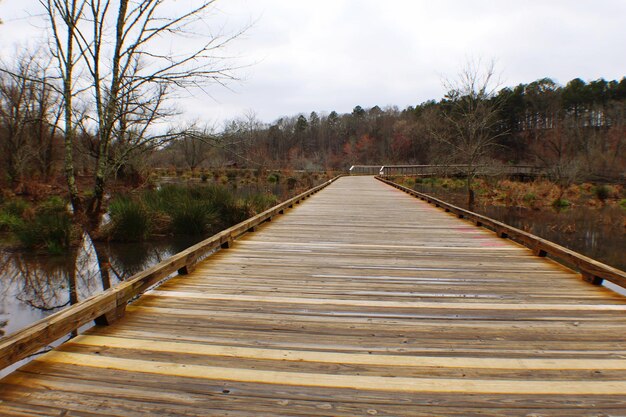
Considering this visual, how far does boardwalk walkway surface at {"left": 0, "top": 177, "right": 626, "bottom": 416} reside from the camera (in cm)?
188

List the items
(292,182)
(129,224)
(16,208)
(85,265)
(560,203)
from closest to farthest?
(85,265) < (129,224) < (16,208) < (560,203) < (292,182)

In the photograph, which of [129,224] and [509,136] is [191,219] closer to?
[129,224]

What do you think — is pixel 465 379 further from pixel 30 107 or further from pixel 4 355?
pixel 30 107

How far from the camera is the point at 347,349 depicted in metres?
2.42

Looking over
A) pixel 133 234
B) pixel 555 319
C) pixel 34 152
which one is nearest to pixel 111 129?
pixel 133 234

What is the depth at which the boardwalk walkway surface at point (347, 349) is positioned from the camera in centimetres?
188

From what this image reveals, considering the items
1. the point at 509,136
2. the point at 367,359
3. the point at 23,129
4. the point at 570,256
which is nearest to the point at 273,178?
the point at 23,129

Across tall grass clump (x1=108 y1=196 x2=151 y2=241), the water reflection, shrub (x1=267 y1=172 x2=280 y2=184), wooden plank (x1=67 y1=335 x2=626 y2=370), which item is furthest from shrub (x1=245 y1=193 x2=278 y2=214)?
shrub (x1=267 y1=172 x2=280 y2=184)

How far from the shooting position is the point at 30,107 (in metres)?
21.1

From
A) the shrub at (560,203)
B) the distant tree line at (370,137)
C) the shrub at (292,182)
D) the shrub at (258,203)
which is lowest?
the shrub at (560,203)

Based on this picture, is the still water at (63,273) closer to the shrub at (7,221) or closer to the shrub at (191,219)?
the shrub at (191,219)

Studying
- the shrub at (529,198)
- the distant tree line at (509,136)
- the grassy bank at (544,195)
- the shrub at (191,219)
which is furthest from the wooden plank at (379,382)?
the distant tree line at (509,136)

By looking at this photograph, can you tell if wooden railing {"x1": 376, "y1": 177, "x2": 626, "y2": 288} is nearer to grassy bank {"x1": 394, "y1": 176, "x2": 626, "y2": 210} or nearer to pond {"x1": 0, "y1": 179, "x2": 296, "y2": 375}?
pond {"x1": 0, "y1": 179, "x2": 296, "y2": 375}

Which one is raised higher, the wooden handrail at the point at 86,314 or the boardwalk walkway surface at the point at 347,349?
the wooden handrail at the point at 86,314
